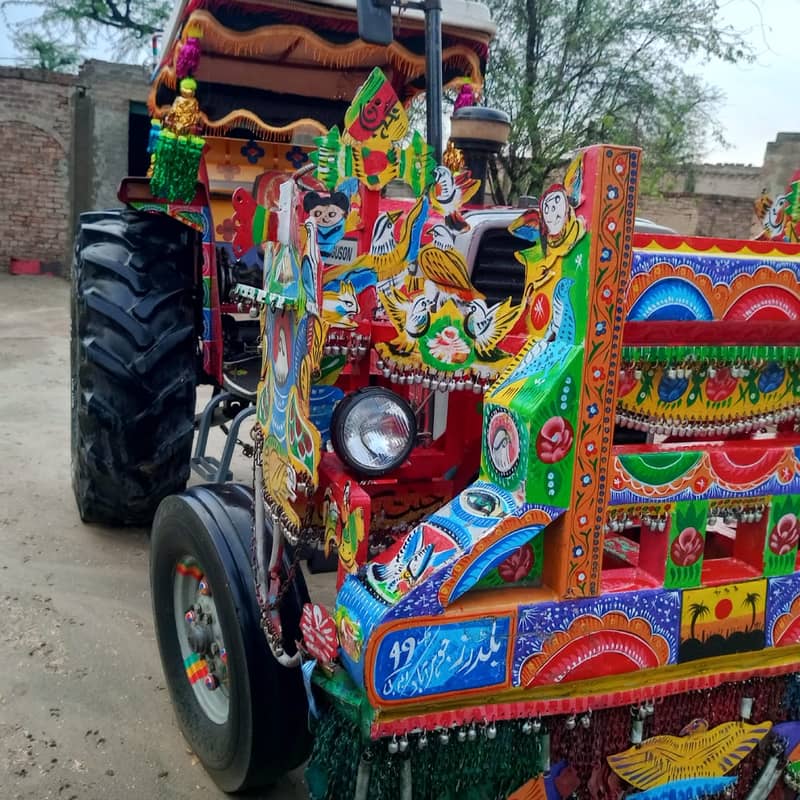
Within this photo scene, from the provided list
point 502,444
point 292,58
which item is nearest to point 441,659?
point 502,444

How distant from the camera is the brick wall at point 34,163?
13.3m

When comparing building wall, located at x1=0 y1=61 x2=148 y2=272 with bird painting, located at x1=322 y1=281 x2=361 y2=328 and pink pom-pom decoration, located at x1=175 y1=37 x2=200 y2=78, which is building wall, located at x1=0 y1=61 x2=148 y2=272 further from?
bird painting, located at x1=322 y1=281 x2=361 y2=328

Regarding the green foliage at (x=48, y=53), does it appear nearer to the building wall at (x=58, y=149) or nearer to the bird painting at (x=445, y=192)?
the building wall at (x=58, y=149)

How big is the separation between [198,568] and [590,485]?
1.22 metres

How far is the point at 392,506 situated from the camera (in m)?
2.36

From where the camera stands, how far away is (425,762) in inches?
63.1

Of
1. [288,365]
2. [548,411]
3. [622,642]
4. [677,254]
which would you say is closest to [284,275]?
[288,365]

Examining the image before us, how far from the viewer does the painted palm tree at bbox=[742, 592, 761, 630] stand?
1762 mm

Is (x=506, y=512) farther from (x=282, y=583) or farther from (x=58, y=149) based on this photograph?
(x=58, y=149)

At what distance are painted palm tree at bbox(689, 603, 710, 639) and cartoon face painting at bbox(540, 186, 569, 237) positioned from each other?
792 millimetres

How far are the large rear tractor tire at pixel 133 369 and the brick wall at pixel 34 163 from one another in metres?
10.7

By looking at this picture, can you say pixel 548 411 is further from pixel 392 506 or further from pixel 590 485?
pixel 392 506

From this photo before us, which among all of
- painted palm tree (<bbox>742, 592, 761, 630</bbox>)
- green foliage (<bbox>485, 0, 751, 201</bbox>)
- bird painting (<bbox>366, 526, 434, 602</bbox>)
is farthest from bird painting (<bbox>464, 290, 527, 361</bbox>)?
green foliage (<bbox>485, 0, 751, 201</bbox>)

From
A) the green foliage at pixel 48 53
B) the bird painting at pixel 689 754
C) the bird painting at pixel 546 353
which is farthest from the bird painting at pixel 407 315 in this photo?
the green foliage at pixel 48 53
